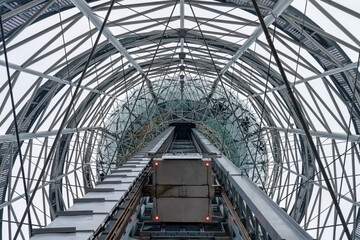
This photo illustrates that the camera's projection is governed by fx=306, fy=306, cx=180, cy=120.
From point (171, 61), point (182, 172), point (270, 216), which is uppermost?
point (171, 61)

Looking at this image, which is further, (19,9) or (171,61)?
(171,61)

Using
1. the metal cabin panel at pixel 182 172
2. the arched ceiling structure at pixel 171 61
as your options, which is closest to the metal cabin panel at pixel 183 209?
the metal cabin panel at pixel 182 172

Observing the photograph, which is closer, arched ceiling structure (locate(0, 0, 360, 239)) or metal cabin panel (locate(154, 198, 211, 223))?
metal cabin panel (locate(154, 198, 211, 223))

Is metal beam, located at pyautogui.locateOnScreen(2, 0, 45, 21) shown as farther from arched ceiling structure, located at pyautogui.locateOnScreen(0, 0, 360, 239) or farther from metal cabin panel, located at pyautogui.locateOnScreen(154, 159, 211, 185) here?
metal cabin panel, located at pyautogui.locateOnScreen(154, 159, 211, 185)

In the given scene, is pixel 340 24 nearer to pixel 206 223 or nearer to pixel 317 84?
pixel 317 84

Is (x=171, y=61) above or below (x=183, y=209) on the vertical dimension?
above

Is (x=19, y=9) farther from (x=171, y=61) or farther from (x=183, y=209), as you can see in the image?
(x=171, y=61)

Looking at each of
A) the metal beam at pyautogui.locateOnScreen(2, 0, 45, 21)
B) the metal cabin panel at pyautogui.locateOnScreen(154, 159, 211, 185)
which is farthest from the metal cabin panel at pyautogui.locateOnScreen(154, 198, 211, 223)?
the metal beam at pyautogui.locateOnScreen(2, 0, 45, 21)

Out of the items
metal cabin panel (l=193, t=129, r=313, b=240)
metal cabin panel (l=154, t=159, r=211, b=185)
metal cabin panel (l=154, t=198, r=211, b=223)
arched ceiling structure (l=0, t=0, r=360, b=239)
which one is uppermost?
arched ceiling structure (l=0, t=0, r=360, b=239)

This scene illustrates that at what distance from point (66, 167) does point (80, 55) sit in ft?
42.8

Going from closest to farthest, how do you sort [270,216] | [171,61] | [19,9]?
1. [270,216]
2. [19,9]
3. [171,61]

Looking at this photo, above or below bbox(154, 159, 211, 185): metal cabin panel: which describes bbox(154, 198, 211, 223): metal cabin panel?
below

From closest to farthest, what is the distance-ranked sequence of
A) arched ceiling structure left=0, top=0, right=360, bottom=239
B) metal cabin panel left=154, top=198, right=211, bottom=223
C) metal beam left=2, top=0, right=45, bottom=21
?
1. metal cabin panel left=154, top=198, right=211, bottom=223
2. metal beam left=2, top=0, right=45, bottom=21
3. arched ceiling structure left=0, top=0, right=360, bottom=239

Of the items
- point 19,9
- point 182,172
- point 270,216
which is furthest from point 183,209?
point 19,9
